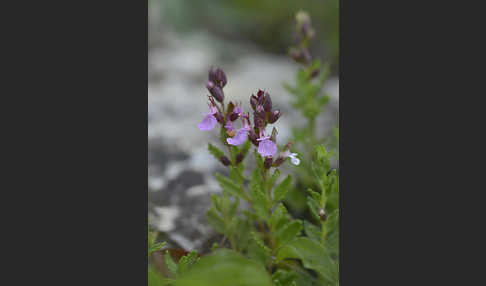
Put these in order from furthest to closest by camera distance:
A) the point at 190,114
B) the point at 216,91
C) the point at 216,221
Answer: the point at 190,114 → the point at 216,221 → the point at 216,91

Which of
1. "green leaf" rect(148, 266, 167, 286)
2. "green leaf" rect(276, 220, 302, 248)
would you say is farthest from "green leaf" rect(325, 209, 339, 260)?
"green leaf" rect(148, 266, 167, 286)

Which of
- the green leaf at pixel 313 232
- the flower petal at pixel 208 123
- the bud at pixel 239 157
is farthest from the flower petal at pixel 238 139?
the green leaf at pixel 313 232

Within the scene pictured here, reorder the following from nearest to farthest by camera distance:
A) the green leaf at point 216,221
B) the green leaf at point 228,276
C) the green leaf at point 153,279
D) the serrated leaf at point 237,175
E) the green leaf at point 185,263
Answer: the green leaf at point 228,276 < the green leaf at point 153,279 < the green leaf at point 185,263 < the serrated leaf at point 237,175 < the green leaf at point 216,221

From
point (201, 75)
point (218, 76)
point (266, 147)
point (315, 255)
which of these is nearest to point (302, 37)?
point (218, 76)

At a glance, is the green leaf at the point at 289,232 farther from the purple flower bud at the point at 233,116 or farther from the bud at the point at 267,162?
the purple flower bud at the point at 233,116

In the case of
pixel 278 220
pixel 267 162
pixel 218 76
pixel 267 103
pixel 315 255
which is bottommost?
pixel 315 255

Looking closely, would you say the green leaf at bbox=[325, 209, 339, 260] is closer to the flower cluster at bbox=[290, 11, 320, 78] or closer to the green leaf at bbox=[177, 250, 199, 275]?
the green leaf at bbox=[177, 250, 199, 275]

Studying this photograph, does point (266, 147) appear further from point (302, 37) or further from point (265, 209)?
point (302, 37)
